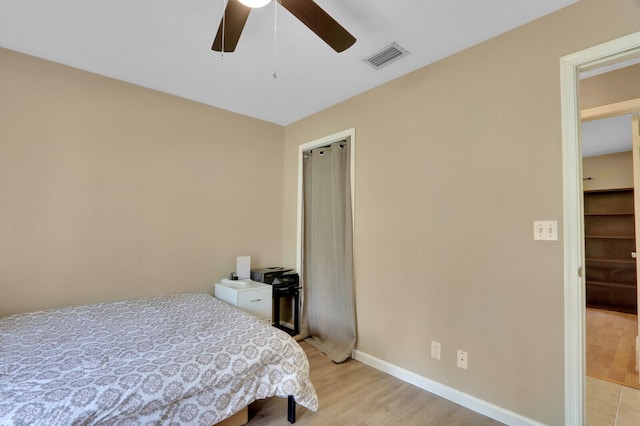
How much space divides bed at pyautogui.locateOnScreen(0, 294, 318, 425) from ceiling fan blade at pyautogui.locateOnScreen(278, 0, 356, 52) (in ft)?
5.77

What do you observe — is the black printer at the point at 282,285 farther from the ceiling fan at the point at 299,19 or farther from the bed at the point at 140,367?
the ceiling fan at the point at 299,19

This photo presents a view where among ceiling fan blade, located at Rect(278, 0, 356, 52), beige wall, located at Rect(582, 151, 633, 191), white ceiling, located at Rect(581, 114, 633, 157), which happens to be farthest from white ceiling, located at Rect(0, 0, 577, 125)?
beige wall, located at Rect(582, 151, 633, 191)

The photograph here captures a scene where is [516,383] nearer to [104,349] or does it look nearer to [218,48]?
[104,349]

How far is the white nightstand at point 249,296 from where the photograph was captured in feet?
9.02

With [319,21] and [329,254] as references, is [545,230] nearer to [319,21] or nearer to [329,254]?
[319,21]

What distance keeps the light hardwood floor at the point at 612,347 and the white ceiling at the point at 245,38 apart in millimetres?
2927

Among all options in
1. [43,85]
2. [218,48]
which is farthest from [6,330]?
[218,48]

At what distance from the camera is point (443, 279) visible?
220cm

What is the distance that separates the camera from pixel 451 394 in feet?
6.93

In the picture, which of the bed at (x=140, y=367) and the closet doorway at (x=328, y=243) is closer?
the bed at (x=140, y=367)

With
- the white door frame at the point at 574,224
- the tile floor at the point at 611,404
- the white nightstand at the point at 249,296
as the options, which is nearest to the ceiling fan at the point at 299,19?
the white door frame at the point at 574,224

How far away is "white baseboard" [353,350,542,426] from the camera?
1.84 m

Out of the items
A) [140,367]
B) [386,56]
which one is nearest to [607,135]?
[386,56]

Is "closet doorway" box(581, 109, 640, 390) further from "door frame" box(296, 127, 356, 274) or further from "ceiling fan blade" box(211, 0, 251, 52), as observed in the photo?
"ceiling fan blade" box(211, 0, 251, 52)
